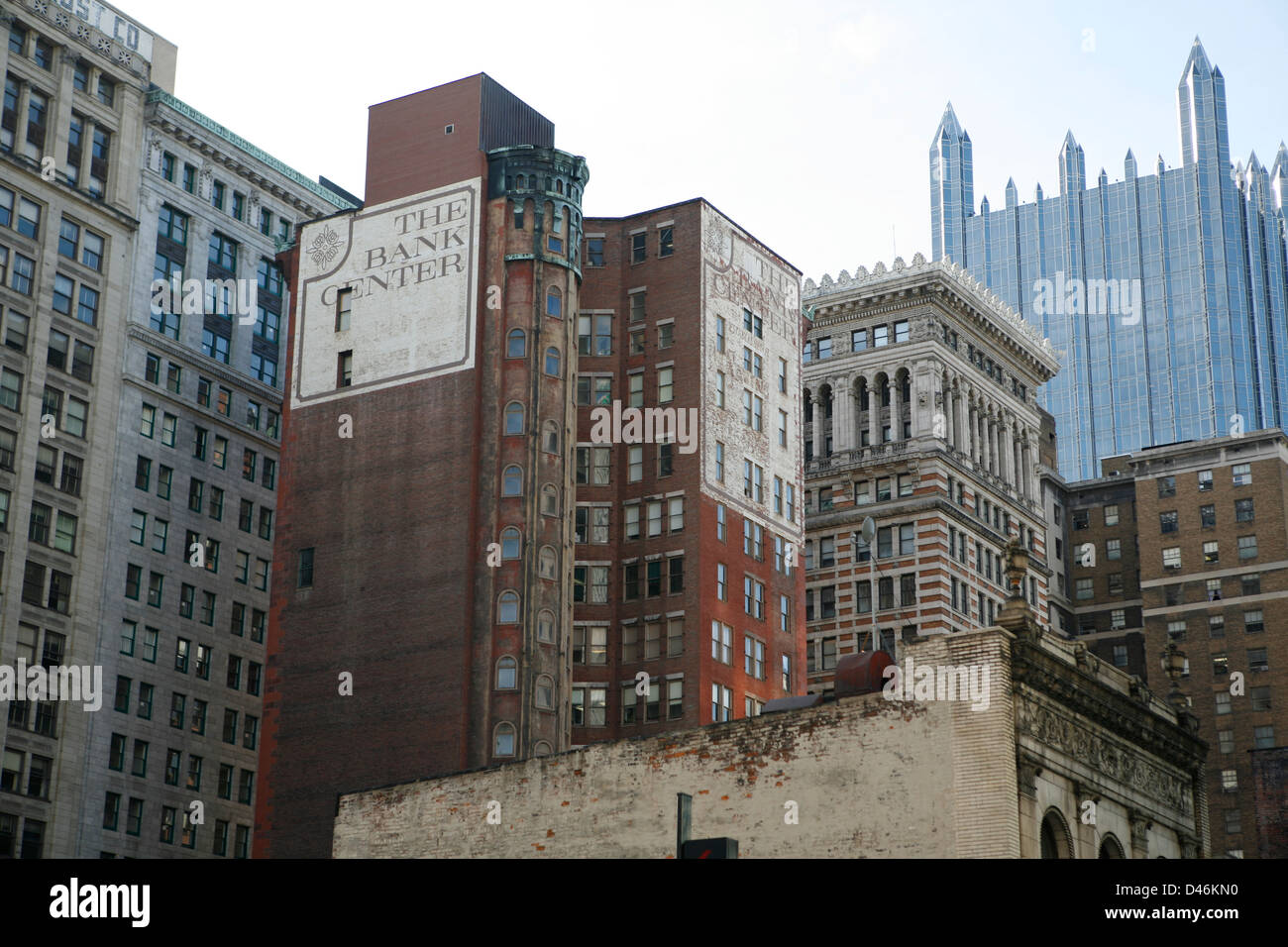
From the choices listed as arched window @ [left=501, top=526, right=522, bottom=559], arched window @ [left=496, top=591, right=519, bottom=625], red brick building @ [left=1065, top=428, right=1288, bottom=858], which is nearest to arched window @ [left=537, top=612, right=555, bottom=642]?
arched window @ [left=496, top=591, right=519, bottom=625]

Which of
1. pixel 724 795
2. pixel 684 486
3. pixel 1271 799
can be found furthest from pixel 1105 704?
pixel 684 486

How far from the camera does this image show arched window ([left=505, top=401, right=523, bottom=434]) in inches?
3782

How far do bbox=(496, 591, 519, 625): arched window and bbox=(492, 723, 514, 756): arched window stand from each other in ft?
17.5

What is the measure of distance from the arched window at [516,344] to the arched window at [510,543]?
9383 millimetres

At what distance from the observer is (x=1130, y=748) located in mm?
62094

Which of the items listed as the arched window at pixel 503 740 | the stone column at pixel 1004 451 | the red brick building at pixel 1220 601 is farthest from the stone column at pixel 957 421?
the arched window at pixel 503 740

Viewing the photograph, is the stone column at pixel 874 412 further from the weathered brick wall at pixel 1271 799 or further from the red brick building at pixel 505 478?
the weathered brick wall at pixel 1271 799

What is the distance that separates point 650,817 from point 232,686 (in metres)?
65.7

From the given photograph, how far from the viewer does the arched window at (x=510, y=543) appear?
93.5 meters

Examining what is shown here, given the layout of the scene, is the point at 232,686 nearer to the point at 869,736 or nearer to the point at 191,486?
the point at 191,486

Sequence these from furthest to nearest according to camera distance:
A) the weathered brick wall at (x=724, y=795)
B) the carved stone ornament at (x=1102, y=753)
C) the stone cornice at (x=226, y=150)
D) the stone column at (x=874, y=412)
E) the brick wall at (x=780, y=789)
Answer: the stone column at (x=874, y=412) → the stone cornice at (x=226, y=150) → the carved stone ornament at (x=1102, y=753) → the weathered brick wall at (x=724, y=795) → the brick wall at (x=780, y=789)

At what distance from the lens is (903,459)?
12912 centimetres

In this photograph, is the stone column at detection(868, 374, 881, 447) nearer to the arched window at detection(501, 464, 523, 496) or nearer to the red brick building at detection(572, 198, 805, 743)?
the red brick building at detection(572, 198, 805, 743)

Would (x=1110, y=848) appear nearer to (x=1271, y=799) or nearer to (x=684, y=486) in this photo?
(x=1271, y=799)
